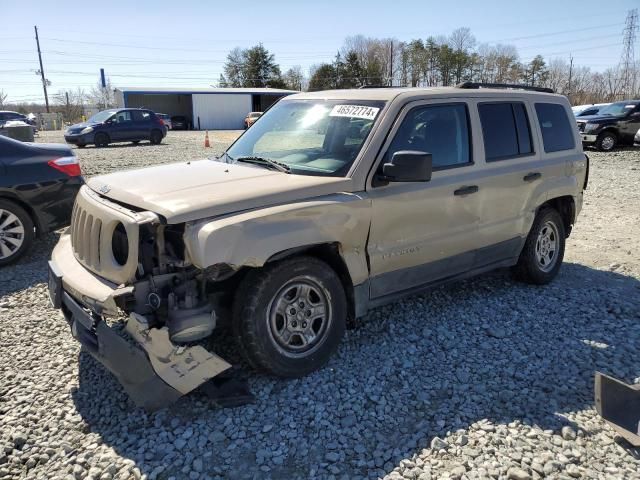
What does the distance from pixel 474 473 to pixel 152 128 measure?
2489 centimetres

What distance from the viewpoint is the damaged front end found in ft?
10.1

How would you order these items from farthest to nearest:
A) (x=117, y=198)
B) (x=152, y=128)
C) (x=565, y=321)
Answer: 1. (x=152, y=128)
2. (x=565, y=321)
3. (x=117, y=198)

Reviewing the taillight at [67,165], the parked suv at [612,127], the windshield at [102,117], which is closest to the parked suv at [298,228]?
the taillight at [67,165]

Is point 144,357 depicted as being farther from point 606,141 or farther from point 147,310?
point 606,141

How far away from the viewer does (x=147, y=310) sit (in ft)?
10.4

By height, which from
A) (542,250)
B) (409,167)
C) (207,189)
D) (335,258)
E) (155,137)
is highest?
(409,167)

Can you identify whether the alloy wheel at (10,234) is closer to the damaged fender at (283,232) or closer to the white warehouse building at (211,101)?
the damaged fender at (283,232)

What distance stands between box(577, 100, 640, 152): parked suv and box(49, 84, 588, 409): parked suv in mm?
15760

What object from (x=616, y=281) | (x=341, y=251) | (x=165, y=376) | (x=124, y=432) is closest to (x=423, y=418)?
(x=341, y=251)

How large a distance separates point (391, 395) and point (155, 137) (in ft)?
79.4

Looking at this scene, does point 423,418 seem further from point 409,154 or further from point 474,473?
point 409,154

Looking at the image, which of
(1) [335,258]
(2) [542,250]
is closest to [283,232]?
(1) [335,258]

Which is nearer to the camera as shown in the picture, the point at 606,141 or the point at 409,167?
the point at 409,167

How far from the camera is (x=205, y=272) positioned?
3.17 m
